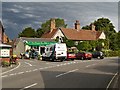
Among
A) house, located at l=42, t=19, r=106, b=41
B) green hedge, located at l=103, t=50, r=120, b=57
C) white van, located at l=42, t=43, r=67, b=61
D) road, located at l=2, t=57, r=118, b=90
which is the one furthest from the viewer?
house, located at l=42, t=19, r=106, b=41

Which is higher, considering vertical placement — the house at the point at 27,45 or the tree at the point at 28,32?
the tree at the point at 28,32

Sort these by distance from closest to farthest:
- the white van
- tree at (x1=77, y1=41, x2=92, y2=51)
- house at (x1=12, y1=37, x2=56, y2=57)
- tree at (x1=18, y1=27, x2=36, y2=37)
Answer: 1. the white van
2. house at (x1=12, y1=37, x2=56, y2=57)
3. tree at (x1=77, y1=41, x2=92, y2=51)
4. tree at (x1=18, y1=27, x2=36, y2=37)

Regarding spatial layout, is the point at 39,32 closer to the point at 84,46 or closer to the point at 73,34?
the point at 73,34

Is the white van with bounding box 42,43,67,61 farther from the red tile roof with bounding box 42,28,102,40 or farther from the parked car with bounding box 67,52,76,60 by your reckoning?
the red tile roof with bounding box 42,28,102,40

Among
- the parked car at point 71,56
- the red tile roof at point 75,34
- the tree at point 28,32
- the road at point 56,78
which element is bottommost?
the road at point 56,78

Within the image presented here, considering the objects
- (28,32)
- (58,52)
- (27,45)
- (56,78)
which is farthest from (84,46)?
(56,78)

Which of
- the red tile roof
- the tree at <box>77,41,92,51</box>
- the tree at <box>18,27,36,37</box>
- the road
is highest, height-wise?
the tree at <box>18,27,36,37</box>

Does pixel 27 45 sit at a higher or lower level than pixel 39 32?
lower

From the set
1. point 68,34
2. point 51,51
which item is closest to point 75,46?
point 68,34

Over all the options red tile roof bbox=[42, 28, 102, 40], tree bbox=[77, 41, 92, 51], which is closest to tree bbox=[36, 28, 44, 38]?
red tile roof bbox=[42, 28, 102, 40]

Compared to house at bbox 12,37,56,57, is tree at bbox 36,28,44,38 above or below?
above

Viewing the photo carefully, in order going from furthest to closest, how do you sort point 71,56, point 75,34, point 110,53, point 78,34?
point 78,34
point 75,34
point 110,53
point 71,56

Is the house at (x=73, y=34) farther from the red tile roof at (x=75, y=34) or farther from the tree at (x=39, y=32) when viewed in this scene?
the tree at (x=39, y=32)

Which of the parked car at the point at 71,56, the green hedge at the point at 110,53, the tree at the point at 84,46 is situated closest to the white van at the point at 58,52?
the parked car at the point at 71,56
